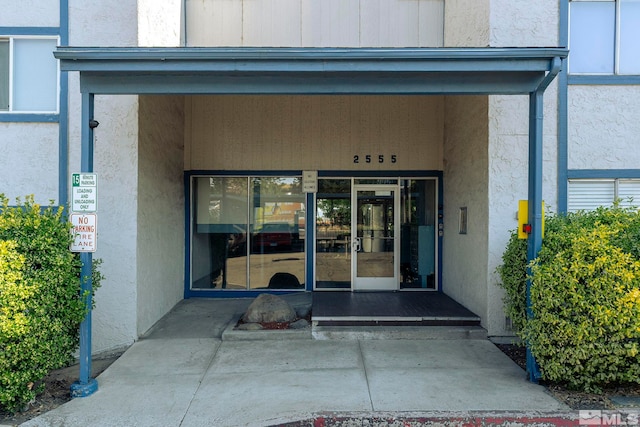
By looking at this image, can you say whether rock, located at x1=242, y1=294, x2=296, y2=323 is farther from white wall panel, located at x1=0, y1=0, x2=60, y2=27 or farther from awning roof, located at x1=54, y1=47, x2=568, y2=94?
white wall panel, located at x1=0, y1=0, x2=60, y2=27

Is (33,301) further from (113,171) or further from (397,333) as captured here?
(397,333)

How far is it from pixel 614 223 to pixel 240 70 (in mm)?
4715

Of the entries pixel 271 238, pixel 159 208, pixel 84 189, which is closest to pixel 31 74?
pixel 159 208

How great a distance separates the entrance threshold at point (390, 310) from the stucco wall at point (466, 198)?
12.3 inches

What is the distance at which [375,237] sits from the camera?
9.27 m

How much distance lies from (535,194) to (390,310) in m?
3.24

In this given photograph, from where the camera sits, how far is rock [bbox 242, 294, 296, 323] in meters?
6.95

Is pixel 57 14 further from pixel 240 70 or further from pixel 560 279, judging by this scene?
pixel 560 279

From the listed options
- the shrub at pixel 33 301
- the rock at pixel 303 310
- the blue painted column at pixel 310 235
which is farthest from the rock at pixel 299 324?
the shrub at pixel 33 301

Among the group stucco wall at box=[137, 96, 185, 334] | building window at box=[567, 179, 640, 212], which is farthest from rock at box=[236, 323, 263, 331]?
building window at box=[567, 179, 640, 212]

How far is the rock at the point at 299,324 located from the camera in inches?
267

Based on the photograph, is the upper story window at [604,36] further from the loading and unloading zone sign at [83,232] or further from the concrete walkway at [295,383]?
the loading and unloading zone sign at [83,232]

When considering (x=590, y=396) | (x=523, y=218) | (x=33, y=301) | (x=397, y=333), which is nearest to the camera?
(x=33, y=301)

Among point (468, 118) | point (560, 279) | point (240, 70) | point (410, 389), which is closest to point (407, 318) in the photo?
point (410, 389)
